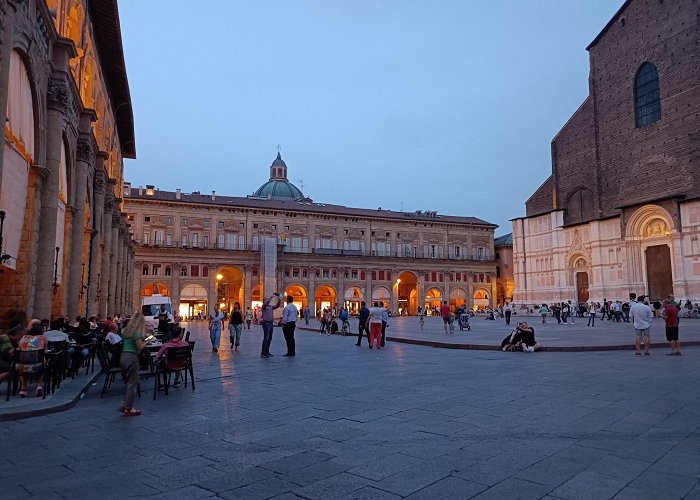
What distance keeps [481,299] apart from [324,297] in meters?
23.4

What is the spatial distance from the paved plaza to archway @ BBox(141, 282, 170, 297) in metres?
50.4

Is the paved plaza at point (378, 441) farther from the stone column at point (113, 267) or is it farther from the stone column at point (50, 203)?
the stone column at point (113, 267)

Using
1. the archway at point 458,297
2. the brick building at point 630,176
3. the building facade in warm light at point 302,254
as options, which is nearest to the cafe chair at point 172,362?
the brick building at point 630,176

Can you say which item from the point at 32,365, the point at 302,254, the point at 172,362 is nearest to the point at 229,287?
the point at 302,254

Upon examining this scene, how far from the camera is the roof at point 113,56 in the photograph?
779 inches

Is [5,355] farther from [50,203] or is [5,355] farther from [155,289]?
[155,289]

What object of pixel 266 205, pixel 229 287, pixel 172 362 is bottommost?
pixel 172 362

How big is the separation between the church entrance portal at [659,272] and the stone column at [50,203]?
43154 mm

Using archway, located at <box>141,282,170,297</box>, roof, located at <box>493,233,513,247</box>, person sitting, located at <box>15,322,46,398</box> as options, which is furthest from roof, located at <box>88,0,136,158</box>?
roof, located at <box>493,233,513,247</box>

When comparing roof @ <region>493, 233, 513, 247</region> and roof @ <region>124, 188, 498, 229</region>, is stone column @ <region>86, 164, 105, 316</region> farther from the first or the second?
roof @ <region>493, 233, 513, 247</region>

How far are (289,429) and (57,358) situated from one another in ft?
16.2

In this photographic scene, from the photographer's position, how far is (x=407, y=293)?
71.3 metres

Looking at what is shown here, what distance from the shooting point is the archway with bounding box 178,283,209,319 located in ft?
187

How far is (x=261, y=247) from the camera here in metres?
60.2
